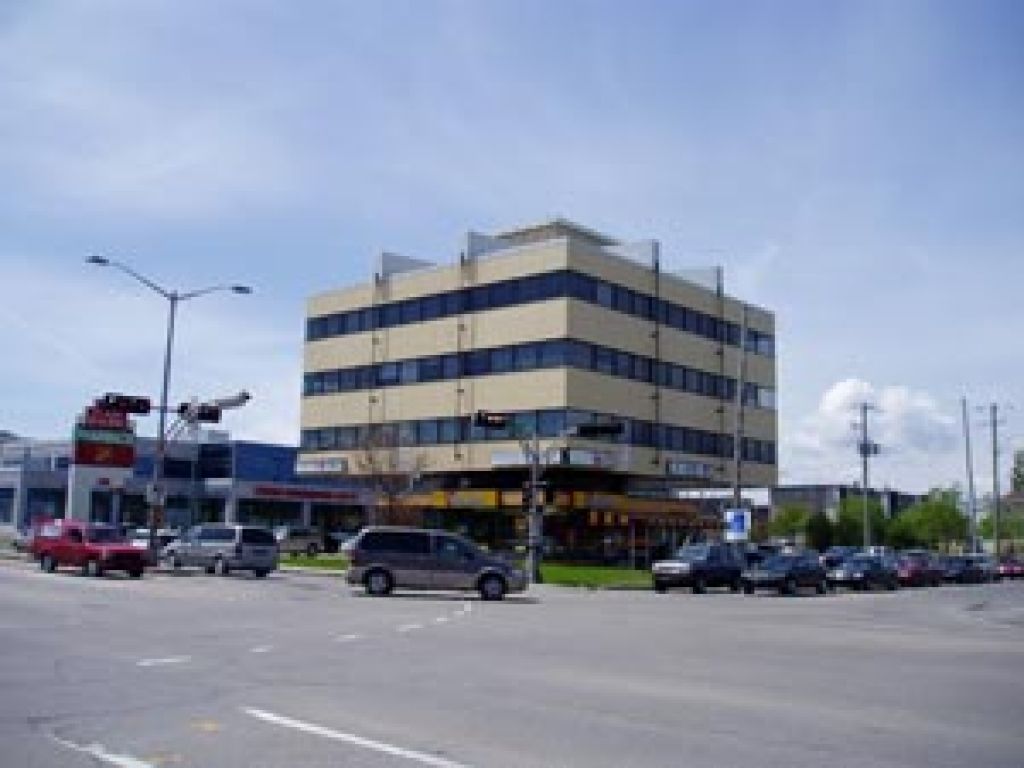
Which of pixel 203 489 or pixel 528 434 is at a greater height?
pixel 528 434

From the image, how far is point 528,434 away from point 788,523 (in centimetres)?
5048

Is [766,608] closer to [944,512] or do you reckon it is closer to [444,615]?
[444,615]

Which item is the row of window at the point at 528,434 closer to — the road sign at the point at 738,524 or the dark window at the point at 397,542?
the road sign at the point at 738,524

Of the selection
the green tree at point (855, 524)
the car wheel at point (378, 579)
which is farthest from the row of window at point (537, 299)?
the car wheel at point (378, 579)

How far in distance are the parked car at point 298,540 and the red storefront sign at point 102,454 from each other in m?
9.37

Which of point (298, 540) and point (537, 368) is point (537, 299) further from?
point (298, 540)

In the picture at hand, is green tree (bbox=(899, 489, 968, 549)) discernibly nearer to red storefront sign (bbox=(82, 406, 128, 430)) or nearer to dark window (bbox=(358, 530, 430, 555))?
red storefront sign (bbox=(82, 406, 128, 430))

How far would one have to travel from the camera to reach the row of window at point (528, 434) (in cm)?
6731

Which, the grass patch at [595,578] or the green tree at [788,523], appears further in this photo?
the green tree at [788,523]

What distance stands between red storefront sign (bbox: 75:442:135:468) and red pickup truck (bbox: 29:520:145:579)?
20.9 meters

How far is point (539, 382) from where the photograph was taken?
6788 centimetres

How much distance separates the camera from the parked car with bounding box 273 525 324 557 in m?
67.6

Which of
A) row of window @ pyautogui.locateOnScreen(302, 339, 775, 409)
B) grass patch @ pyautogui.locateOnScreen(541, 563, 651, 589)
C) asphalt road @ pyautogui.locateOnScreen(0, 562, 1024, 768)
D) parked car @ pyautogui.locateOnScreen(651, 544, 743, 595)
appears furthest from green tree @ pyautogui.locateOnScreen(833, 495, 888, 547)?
asphalt road @ pyautogui.locateOnScreen(0, 562, 1024, 768)

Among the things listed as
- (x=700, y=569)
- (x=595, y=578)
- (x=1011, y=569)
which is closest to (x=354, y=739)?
(x=700, y=569)
